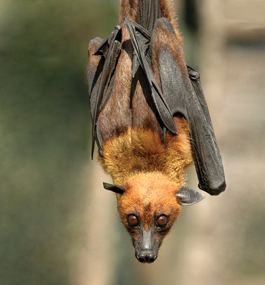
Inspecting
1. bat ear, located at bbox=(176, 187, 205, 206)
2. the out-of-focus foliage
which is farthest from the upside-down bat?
the out-of-focus foliage

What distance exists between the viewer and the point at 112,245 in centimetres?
546

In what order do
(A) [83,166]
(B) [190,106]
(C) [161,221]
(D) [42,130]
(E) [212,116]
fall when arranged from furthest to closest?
(E) [212,116] → (A) [83,166] → (D) [42,130] → (B) [190,106] → (C) [161,221]

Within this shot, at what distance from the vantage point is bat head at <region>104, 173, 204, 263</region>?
247 cm

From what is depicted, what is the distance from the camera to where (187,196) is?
2.61 m

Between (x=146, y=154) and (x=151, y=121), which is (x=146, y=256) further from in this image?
(x=151, y=121)

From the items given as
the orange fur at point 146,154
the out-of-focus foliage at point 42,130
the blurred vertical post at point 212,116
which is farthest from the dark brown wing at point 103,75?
the blurred vertical post at point 212,116

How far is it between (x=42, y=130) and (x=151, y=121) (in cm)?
276

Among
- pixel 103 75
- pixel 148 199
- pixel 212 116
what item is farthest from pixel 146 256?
pixel 212 116

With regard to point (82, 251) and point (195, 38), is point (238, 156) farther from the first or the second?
point (82, 251)

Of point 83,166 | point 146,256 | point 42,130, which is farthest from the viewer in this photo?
point 83,166

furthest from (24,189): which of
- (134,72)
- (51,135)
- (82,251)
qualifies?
(134,72)

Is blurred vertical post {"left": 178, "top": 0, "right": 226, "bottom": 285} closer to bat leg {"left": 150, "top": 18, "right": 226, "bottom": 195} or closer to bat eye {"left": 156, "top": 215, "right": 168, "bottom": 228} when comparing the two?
bat leg {"left": 150, "top": 18, "right": 226, "bottom": 195}

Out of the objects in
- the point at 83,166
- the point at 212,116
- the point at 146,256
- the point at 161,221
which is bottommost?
the point at 83,166

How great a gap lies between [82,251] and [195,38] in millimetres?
3253
